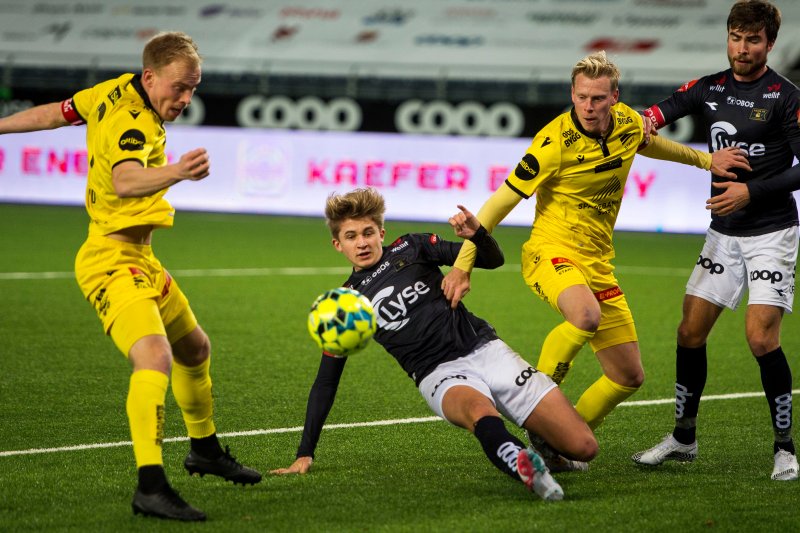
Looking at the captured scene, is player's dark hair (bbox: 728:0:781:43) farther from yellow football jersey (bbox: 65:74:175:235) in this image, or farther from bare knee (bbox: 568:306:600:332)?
yellow football jersey (bbox: 65:74:175:235)

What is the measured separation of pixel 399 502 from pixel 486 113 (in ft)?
50.0

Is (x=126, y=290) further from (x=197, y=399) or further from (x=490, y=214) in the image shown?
(x=490, y=214)

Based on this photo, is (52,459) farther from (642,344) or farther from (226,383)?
(642,344)

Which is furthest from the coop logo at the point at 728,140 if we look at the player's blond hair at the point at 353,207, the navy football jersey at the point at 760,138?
the player's blond hair at the point at 353,207

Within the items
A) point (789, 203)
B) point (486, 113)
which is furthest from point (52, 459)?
point (486, 113)

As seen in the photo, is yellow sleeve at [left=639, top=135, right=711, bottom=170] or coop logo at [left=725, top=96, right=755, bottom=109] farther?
yellow sleeve at [left=639, top=135, right=711, bottom=170]

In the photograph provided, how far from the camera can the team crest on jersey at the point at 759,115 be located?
5.69m

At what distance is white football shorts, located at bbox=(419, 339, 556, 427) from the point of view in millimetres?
5191

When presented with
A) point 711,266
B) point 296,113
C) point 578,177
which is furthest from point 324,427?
point 296,113

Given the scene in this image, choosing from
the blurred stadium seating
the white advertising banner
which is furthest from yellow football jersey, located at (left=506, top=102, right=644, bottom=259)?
the white advertising banner

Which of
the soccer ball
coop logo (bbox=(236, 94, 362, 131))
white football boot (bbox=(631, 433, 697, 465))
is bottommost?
coop logo (bbox=(236, 94, 362, 131))

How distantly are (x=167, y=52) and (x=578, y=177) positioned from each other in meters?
2.09

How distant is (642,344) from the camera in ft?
30.7

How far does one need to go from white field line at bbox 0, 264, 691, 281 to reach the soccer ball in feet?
26.0
